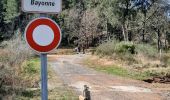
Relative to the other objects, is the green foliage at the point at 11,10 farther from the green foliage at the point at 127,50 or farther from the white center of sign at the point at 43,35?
the white center of sign at the point at 43,35

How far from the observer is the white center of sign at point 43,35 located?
4926 mm

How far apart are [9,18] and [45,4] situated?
69138 millimetres

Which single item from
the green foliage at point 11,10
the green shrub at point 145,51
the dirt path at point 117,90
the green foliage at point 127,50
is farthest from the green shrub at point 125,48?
the green foliage at point 11,10

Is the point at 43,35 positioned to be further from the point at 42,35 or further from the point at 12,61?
the point at 12,61

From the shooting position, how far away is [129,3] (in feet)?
149

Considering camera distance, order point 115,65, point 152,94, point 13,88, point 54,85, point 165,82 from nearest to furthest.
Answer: point 13,88, point 152,94, point 54,85, point 165,82, point 115,65

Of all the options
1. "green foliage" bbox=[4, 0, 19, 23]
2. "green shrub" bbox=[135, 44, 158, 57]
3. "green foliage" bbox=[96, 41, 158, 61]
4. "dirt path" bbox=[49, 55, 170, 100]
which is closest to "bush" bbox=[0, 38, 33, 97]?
"dirt path" bbox=[49, 55, 170, 100]

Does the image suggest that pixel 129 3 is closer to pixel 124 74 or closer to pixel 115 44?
pixel 115 44

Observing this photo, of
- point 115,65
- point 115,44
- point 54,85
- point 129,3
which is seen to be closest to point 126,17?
point 129,3

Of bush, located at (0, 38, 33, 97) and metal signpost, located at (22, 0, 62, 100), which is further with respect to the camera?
bush, located at (0, 38, 33, 97)

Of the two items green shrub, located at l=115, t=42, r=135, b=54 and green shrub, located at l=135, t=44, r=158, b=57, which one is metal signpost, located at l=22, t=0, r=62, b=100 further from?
green shrub, located at l=135, t=44, r=158, b=57

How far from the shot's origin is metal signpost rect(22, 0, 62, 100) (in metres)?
4.87

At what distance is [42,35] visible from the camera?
494 centimetres

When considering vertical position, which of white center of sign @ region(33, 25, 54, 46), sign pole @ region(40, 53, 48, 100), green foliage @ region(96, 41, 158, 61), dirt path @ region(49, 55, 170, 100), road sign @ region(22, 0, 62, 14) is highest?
road sign @ region(22, 0, 62, 14)
